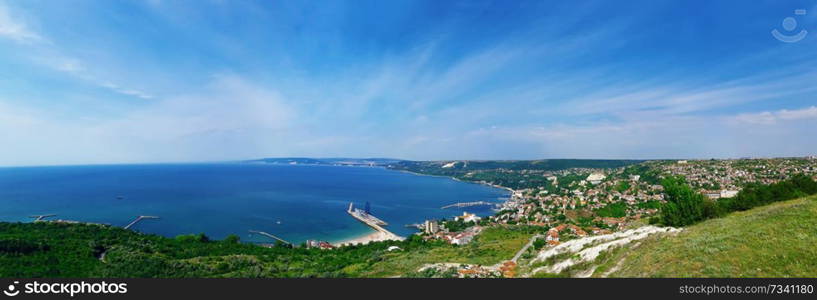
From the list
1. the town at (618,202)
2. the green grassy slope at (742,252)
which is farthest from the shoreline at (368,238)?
the green grassy slope at (742,252)

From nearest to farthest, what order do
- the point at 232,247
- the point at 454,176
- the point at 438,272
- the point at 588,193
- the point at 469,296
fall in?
1. the point at 469,296
2. the point at 438,272
3. the point at 232,247
4. the point at 588,193
5. the point at 454,176

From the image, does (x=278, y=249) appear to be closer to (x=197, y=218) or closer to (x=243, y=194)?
(x=197, y=218)

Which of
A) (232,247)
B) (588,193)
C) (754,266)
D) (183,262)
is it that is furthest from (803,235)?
(588,193)

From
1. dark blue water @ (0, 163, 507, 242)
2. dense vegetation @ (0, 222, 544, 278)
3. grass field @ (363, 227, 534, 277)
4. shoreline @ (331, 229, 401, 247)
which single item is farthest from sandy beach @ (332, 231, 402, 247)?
grass field @ (363, 227, 534, 277)

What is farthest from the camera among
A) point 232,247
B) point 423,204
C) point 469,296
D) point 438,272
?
point 423,204

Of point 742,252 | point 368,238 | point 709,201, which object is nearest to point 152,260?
point 368,238
